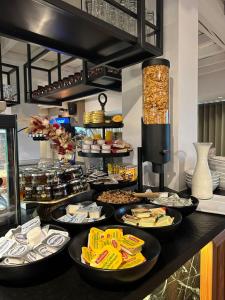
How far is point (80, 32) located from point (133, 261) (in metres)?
0.94

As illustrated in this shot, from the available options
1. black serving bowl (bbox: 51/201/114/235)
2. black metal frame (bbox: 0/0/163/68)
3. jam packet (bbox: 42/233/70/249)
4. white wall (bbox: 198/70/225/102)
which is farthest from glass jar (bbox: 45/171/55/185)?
white wall (bbox: 198/70/225/102)

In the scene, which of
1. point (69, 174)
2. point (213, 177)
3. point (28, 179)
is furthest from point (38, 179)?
point (213, 177)

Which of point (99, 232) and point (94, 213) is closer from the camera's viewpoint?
point (99, 232)

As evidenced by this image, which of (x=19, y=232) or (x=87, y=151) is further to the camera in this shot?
(x=87, y=151)

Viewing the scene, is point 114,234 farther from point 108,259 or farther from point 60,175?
point 60,175

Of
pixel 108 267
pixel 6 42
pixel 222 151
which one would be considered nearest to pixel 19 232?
pixel 108 267

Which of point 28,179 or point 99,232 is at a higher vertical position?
point 28,179

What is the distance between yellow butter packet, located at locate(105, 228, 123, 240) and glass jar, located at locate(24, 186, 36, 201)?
19.4 inches

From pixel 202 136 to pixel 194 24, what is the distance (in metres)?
3.65

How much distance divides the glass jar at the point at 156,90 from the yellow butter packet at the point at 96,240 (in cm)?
70

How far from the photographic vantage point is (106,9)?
1108 millimetres

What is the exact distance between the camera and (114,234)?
2.27 feet

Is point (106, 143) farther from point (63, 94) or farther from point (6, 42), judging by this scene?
point (6, 42)

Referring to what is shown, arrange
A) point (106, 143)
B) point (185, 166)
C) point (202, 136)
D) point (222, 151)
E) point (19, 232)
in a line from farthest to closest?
1. point (202, 136)
2. point (222, 151)
3. point (106, 143)
4. point (185, 166)
5. point (19, 232)
